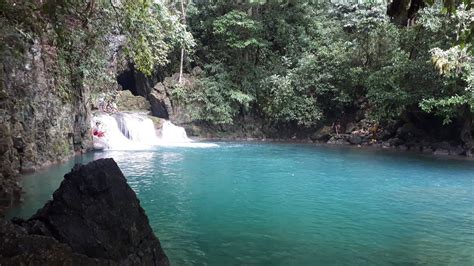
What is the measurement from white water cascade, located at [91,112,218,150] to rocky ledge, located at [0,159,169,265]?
13371 millimetres

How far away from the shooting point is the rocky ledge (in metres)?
4.94

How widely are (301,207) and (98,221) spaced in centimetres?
569

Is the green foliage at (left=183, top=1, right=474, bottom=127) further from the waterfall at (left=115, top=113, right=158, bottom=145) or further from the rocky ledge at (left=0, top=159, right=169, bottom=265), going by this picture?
the rocky ledge at (left=0, top=159, right=169, bottom=265)

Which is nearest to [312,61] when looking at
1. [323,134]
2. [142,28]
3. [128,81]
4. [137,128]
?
[323,134]

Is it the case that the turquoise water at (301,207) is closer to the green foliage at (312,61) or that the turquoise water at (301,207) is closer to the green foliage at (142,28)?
the green foliage at (142,28)

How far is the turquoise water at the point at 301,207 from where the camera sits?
7.04 meters

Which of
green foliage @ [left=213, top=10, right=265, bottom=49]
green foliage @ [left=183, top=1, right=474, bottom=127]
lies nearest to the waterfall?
green foliage @ [left=183, top=1, right=474, bottom=127]

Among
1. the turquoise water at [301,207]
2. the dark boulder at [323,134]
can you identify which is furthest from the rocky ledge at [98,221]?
the dark boulder at [323,134]

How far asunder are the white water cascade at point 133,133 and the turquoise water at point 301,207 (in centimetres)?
292

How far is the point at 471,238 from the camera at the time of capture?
7.99 metres

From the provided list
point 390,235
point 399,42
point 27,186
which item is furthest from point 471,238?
point 399,42

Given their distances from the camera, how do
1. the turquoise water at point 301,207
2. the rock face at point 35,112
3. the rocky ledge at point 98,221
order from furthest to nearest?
the rock face at point 35,112 < the turquoise water at point 301,207 < the rocky ledge at point 98,221

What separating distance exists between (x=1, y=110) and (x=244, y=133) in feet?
58.1

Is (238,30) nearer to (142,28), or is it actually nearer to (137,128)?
(137,128)
